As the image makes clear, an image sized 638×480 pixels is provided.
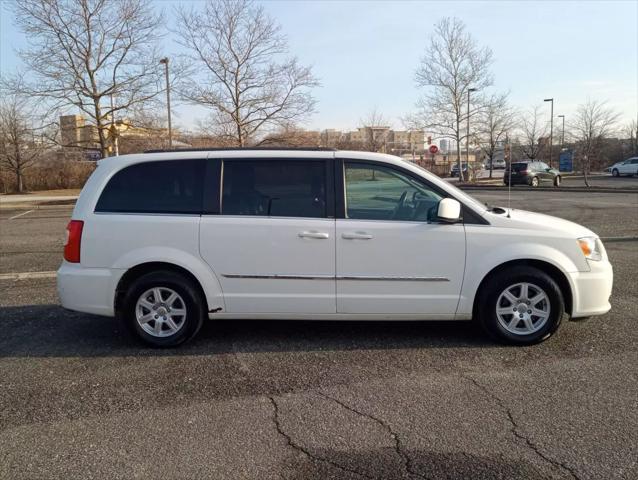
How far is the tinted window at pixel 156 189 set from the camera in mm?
4477

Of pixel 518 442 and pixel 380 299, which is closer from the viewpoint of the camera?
pixel 518 442

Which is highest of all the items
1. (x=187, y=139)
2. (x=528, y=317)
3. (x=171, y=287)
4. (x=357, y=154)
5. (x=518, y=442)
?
Result: (x=187, y=139)

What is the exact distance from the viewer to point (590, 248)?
4.40m

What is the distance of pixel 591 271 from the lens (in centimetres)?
437

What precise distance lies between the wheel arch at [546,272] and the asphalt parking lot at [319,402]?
407 mm

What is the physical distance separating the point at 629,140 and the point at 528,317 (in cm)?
5524

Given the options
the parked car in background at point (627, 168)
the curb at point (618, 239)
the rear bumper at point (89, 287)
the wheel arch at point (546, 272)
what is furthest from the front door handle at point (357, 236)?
the parked car in background at point (627, 168)

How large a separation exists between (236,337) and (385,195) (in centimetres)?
197

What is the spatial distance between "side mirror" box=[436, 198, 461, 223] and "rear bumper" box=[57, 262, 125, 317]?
286 cm

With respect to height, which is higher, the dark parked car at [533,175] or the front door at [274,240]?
the dark parked car at [533,175]

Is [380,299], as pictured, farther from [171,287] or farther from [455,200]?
[171,287]

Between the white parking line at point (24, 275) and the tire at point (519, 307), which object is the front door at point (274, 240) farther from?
the white parking line at point (24, 275)

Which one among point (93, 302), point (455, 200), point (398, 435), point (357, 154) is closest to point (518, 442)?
point (398, 435)

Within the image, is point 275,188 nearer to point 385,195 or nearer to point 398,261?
point 385,195
